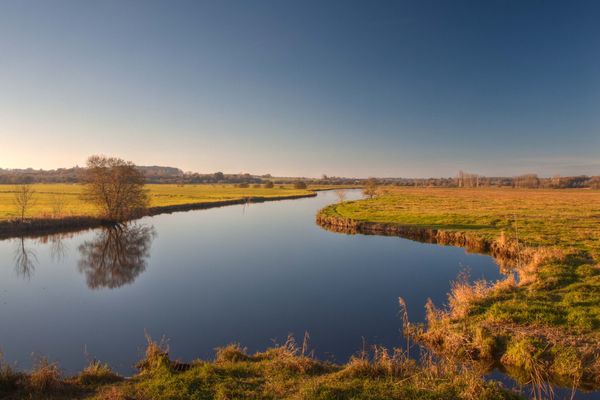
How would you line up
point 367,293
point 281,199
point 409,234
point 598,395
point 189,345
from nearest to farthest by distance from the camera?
point 598,395, point 189,345, point 367,293, point 409,234, point 281,199

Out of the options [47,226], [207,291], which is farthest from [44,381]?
[47,226]

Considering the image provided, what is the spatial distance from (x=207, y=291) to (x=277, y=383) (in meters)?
11.2

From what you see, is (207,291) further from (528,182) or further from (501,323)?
(528,182)

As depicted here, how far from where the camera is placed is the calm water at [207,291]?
481 inches

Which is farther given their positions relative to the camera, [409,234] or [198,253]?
[409,234]

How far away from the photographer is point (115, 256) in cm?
2672

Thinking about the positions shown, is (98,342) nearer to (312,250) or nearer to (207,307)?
(207,307)

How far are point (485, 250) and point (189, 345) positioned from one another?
77.9 ft

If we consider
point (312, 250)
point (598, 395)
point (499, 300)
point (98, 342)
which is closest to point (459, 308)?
point (499, 300)

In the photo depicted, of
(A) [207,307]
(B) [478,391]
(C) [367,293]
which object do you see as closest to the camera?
(B) [478,391]

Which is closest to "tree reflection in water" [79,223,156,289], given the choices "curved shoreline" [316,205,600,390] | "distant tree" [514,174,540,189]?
"curved shoreline" [316,205,600,390]

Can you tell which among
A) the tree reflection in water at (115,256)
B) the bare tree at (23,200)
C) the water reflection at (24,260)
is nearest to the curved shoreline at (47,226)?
the bare tree at (23,200)

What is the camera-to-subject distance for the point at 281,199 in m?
86.6

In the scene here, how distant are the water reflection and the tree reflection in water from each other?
266 centimetres
